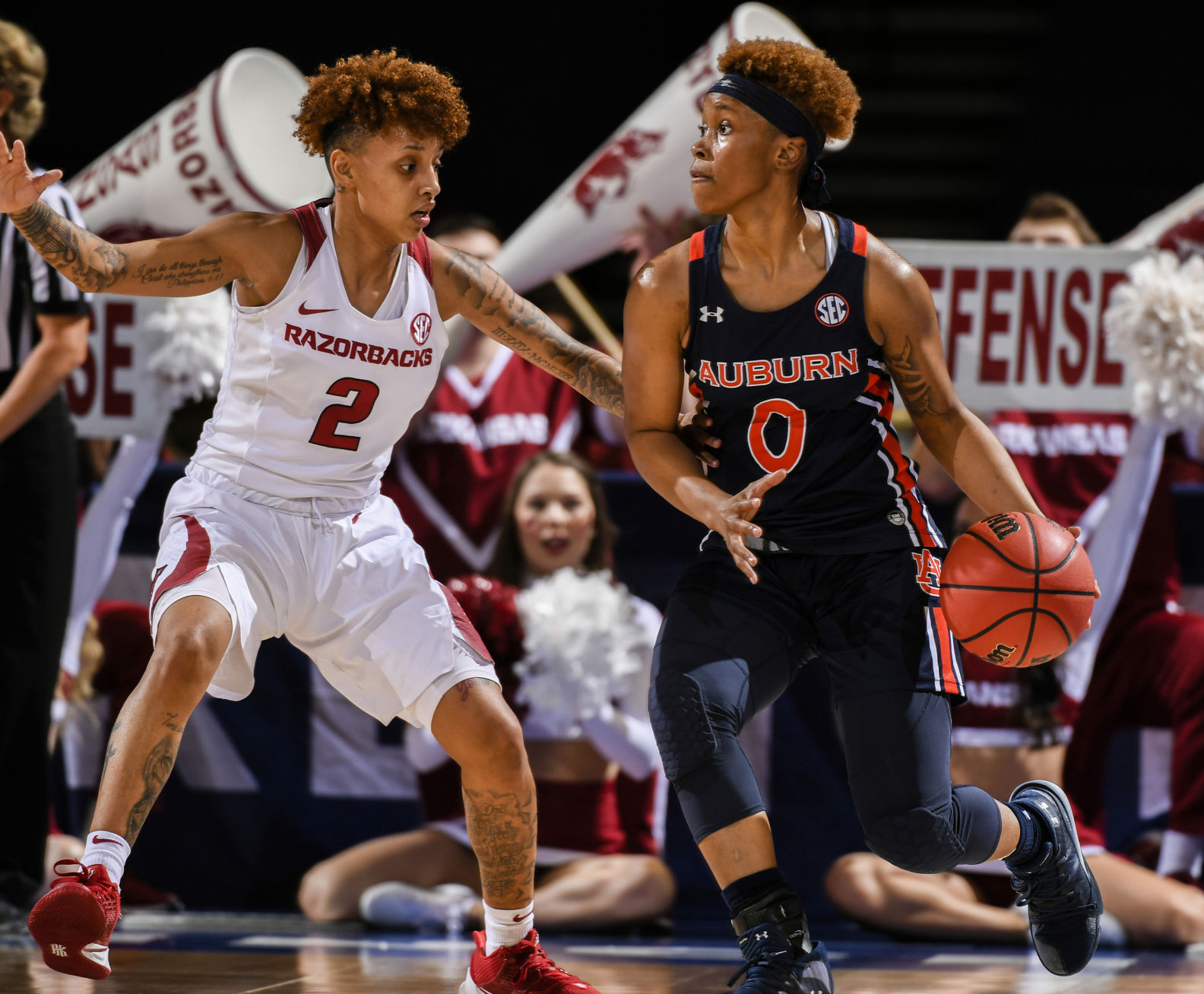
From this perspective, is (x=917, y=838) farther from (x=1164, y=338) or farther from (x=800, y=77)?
(x=1164, y=338)

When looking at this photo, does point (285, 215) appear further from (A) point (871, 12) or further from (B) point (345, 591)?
(A) point (871, 12)

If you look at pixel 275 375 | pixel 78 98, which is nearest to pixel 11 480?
pixel 275 375

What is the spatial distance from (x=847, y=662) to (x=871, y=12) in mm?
6197

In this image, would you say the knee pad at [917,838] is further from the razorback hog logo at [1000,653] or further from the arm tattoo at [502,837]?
the arm tattoo at [502,837]

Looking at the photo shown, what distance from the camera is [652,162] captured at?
4934mm

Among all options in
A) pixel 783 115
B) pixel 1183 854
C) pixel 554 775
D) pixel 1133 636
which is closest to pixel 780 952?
pixel 783 115

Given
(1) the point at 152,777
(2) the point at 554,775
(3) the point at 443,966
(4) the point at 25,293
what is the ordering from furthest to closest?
(2) the point at 554,775
(4) the point at 25,293
(3) the point at 443,966
(1) the point at 152,777

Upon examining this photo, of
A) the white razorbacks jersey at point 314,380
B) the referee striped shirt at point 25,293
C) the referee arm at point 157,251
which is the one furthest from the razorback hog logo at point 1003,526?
the referee striped shirt at point 25,293

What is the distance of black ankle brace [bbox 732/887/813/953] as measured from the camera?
2949 millimetres

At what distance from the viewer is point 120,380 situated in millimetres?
5039

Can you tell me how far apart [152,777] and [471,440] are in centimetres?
257

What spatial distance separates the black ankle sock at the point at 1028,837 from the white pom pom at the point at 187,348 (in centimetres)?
285

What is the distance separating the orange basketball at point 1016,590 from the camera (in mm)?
2988

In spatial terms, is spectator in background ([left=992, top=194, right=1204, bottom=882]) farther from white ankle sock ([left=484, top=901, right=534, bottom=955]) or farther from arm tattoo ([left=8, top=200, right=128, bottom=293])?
arm tattoo ([left=8, top=200, right=128, bottom=293])
